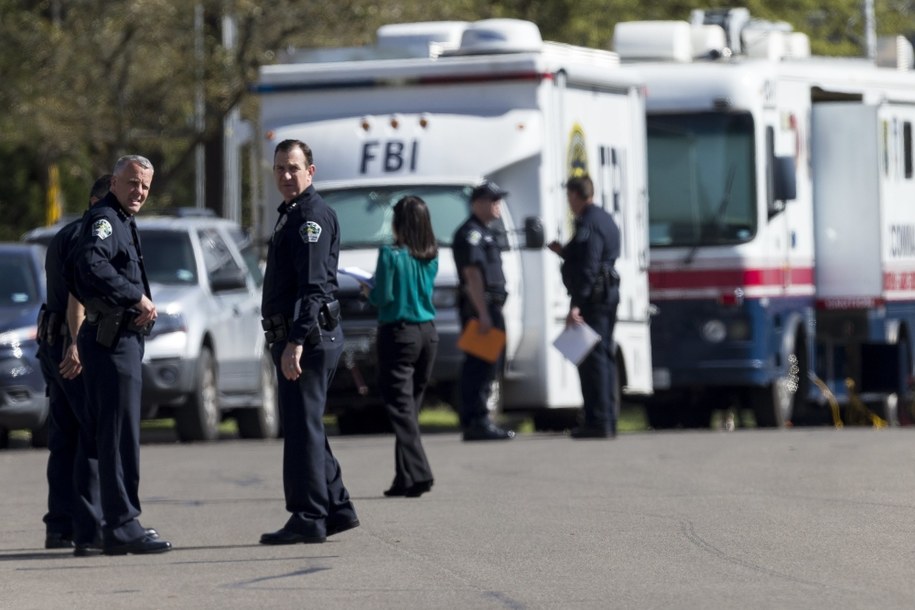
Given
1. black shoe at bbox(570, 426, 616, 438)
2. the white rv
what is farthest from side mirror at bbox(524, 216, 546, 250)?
the white rv

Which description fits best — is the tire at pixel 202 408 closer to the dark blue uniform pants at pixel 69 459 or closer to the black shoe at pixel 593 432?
the black shoe at pixel 593 432

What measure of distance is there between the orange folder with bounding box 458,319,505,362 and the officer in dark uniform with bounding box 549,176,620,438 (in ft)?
2.55

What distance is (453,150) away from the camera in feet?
60.0

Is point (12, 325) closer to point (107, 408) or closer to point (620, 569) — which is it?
point (107, 408)

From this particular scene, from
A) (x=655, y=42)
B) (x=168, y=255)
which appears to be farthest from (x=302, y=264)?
(x=655, y=42)

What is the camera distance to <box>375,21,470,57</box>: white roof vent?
1914 centimetres

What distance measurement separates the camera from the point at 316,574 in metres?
9.54

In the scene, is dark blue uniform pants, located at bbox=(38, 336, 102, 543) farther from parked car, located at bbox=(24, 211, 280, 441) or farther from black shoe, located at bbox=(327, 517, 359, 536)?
parked car, located at bbox=(24, 211, 280, 441)

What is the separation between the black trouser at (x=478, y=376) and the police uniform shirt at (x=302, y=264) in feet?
19.6

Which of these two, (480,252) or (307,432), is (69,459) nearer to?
(307,432)

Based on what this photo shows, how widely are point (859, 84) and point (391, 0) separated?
6072mm

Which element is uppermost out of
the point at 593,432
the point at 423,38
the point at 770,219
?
the point at 423,38

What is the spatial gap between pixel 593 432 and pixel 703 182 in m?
3.92

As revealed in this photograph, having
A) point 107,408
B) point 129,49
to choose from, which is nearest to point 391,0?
point 129,49
